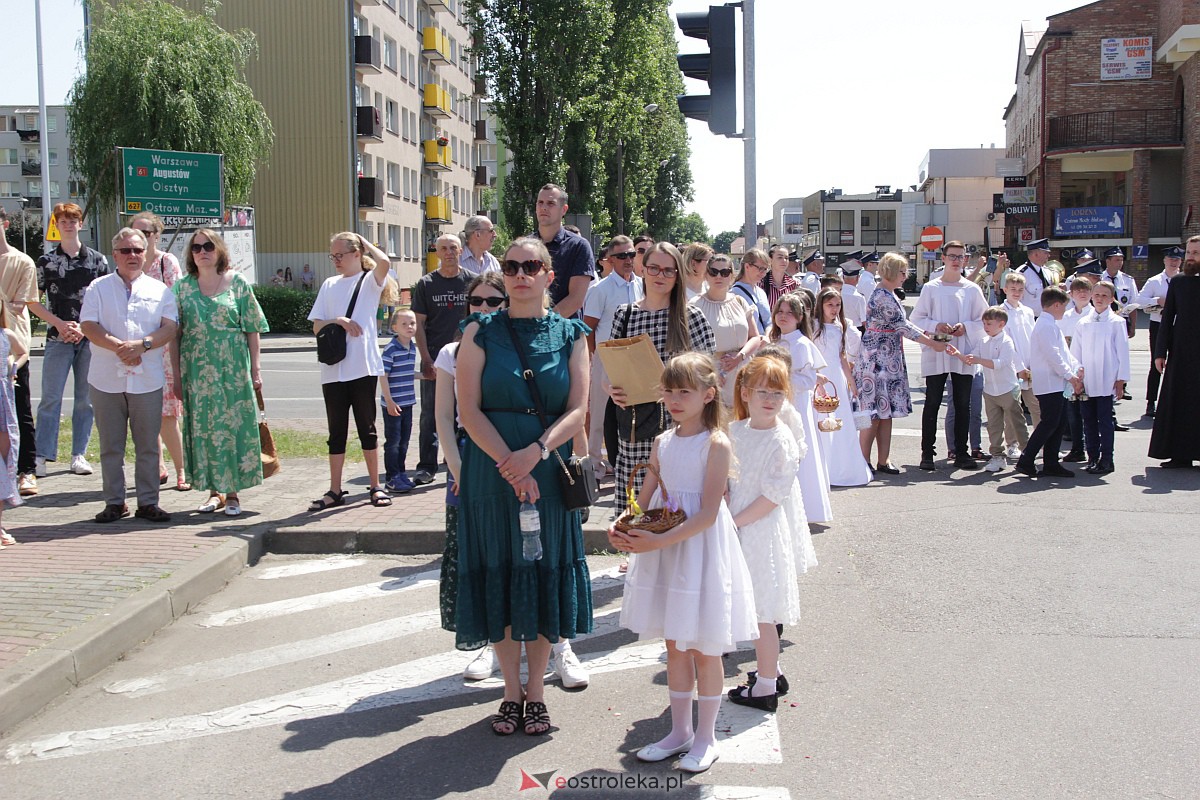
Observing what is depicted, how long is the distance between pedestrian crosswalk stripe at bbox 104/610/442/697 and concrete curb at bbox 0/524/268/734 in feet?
0.72

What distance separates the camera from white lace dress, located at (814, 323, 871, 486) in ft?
30.9

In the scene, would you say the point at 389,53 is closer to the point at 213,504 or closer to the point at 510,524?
the point at 213,504

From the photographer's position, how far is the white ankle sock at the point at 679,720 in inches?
166

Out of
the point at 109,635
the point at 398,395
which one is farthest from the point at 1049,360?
the point at 109,635

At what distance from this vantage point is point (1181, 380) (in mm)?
10359

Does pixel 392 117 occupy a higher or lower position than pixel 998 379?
higher

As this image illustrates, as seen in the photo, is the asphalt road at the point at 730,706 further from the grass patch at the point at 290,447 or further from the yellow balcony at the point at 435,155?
the yellow balcony at the point at 435,155

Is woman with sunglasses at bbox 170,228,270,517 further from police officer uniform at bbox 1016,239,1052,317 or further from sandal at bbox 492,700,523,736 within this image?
police officer uniform at bbox 1016,239,1052,317

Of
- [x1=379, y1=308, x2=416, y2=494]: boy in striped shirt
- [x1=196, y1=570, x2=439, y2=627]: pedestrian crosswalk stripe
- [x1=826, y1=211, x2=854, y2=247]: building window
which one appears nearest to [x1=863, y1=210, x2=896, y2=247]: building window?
[x1=826, y1=211, x2=854, y2=247]: building window

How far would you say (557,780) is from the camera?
4.03m

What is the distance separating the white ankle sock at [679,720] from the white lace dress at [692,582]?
0.22 meters

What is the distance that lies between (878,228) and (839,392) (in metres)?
107

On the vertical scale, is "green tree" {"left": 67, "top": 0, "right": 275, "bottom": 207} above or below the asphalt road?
above

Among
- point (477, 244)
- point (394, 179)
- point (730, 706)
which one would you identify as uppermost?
point (394, 179)
